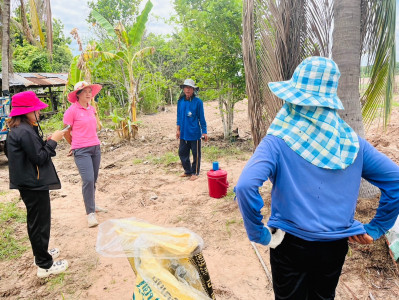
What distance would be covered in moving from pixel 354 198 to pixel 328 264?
355mm

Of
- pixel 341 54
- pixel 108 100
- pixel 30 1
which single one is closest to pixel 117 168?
pixel 341 54

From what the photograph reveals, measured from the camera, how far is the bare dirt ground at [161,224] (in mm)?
2473

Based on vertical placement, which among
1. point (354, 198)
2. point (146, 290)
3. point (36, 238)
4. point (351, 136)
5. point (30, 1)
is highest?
point (30, 1)

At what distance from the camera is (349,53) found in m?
2.91

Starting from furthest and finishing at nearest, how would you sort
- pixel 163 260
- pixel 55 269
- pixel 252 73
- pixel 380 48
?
pixel 252 73 → pixel 380 48 → pixel 55 269 → pixel 163 260

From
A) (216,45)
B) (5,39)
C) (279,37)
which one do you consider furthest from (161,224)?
(5,39)

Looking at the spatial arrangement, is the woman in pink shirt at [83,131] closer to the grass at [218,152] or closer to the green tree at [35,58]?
the grass at [218,152]

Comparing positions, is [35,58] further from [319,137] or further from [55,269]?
[319,137]

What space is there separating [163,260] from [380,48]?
3.17m

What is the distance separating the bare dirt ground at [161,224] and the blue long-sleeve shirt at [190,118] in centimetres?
91

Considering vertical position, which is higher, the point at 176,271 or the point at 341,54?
the point at 341,54

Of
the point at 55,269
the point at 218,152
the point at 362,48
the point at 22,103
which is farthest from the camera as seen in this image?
the point at 218,152

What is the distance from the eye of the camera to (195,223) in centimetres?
373

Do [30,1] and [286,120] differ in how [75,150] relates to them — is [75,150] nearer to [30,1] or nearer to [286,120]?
[286,120]
